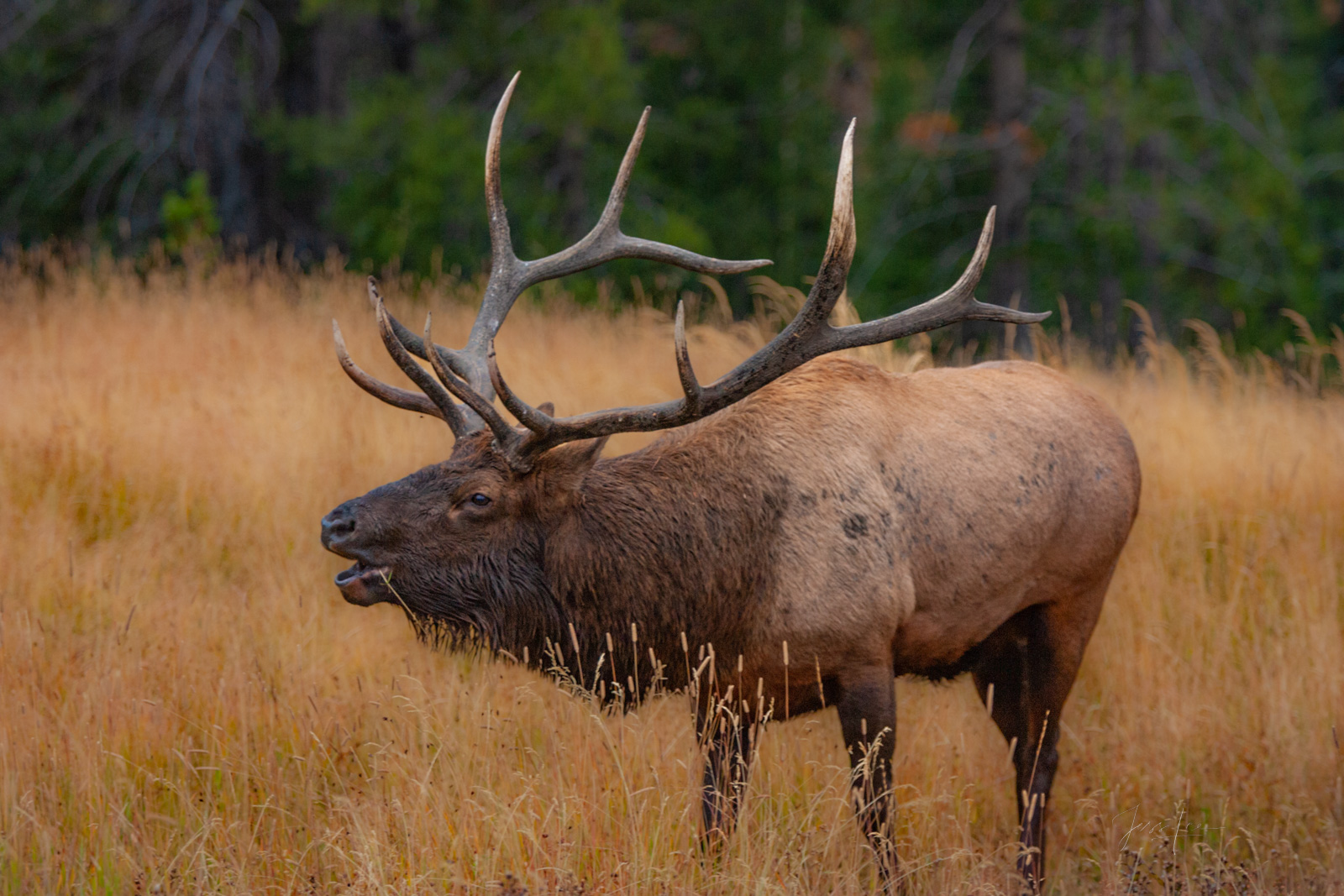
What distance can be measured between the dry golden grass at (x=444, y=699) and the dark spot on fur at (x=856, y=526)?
2.22 feet

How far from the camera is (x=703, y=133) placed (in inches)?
543

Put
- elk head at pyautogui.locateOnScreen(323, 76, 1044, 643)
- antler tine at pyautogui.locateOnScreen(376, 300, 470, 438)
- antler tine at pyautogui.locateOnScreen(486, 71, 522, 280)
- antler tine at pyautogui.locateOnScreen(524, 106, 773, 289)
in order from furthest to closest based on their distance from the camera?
antler tine at pyautogui.locateOnScreen(524, 106, 773, 289), antler tine at pyautogui.locateOnScreen(486, 71, 522, 280), antler tine at pyautogui.locateOnScreen(376, 300, 470, 438), elk head at pyautogui.locateOnScreen(323, 76, 1044, 643)

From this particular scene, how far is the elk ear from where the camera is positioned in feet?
12.1

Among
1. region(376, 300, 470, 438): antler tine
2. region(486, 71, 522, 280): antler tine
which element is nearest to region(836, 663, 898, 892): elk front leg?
region(376, 300, 470, 438): antler tine

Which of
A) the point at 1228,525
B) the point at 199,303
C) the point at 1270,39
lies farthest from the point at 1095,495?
the point at 1270,39

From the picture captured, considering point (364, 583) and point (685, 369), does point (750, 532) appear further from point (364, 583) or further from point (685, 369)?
point (364, 583)

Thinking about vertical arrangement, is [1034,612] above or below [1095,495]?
below

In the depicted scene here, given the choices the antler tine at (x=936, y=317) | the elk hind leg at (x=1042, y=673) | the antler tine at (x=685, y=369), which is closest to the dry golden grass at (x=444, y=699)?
the elk hind leg at (x=1042, y=673)

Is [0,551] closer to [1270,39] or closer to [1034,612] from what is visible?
[1034,612]

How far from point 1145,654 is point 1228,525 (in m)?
1.12

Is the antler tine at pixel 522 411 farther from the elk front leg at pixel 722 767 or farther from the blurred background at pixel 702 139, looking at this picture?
the blurred background at pixel 702 139

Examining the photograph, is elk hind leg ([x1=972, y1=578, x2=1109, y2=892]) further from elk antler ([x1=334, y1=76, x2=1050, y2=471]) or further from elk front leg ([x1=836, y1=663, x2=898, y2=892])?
elk antler ([x1=334, y1=76, x2=1050, y2=471])

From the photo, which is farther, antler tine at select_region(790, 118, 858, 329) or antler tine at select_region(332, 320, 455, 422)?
antler tine at select_region(332, 320, 455, 422)

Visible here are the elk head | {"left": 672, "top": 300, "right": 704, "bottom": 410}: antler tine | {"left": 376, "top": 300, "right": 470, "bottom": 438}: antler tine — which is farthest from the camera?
{"left": 376, "top": 300, "right": 470, "bottom": 438}: antler tine
